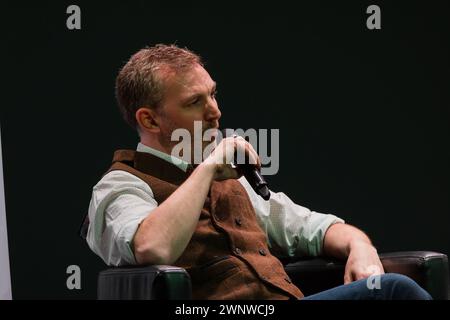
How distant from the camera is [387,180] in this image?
126 inches

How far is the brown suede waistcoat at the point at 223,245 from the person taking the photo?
2029 mm

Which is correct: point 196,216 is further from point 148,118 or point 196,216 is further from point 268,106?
point 268,106

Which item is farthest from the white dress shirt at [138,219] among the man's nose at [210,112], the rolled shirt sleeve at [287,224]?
the man's nose at [210,112]

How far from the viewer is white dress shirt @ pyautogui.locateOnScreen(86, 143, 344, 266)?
6.48 ft

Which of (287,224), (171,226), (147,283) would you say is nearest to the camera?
(147,283)

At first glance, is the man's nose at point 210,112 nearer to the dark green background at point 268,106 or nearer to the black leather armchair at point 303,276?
the black leather armchair at point 303,276

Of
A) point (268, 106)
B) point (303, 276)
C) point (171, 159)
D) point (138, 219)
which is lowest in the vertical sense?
point (303, 276)

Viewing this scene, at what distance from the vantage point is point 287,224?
7.80 ft

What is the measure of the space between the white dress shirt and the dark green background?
0.72m

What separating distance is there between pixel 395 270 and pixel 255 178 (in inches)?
17.5

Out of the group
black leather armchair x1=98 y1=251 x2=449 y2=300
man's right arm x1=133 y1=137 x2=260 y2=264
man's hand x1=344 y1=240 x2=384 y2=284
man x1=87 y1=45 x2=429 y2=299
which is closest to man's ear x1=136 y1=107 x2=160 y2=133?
man x1=87 y1=45 x2=429 y2=299

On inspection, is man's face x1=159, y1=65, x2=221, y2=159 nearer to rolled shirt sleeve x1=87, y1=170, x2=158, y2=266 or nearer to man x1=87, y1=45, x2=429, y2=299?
man x1=87, y1=45, x2=429, y2=299

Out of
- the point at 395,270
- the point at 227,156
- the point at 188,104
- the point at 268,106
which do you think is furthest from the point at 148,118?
the point at 268,106

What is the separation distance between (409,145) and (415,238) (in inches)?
14.5
